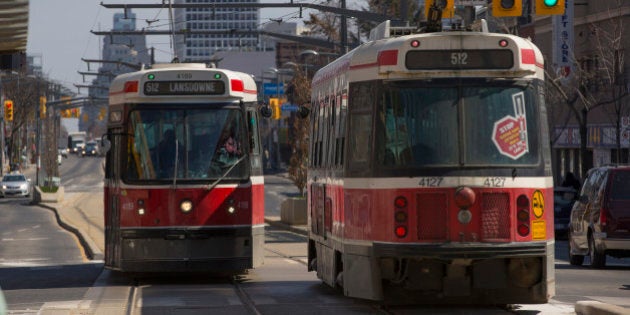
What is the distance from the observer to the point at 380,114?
14875 mm

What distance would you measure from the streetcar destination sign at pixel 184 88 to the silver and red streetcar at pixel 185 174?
15 mm

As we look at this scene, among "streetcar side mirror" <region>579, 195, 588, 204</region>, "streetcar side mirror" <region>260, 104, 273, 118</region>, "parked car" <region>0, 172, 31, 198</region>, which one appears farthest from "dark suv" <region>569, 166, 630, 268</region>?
"parked car" <region>0, 172, 31, 198</region>

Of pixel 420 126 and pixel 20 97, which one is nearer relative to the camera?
pixel 420 126

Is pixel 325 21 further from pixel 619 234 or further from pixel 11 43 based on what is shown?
pixel 11 43

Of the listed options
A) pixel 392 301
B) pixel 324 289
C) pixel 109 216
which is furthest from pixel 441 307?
pixel 109 216

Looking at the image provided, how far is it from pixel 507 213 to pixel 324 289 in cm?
529

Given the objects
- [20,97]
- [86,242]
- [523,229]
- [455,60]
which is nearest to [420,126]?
[455,60]

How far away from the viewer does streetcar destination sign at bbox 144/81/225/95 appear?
814 inches

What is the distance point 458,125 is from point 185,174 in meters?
6.67

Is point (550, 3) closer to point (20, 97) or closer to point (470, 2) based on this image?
point (470, 2)

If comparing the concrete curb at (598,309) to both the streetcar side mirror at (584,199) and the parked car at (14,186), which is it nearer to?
the streetcar side mirror at (584,199)

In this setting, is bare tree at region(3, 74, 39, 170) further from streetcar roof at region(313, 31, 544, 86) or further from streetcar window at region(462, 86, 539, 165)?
streetcar window at region(462, 86, 539, 165)

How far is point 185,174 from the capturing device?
66.8ft

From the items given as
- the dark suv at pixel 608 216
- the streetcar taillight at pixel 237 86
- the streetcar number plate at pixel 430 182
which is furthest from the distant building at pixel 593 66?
the streetcar number plate at pixel 430 182
